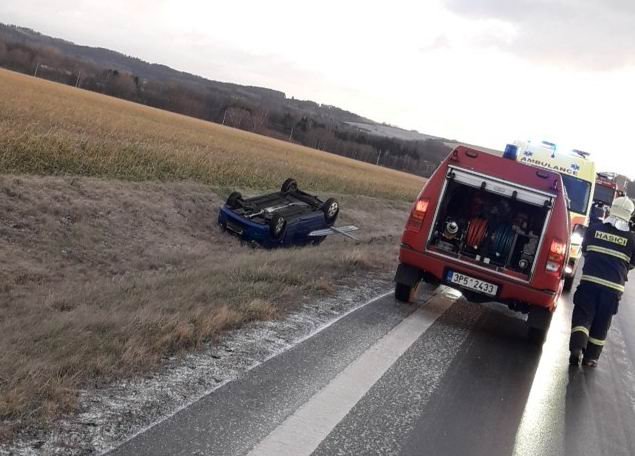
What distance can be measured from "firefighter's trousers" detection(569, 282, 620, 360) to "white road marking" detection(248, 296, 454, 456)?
1.66m

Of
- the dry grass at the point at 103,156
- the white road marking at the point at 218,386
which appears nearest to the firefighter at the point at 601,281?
the white road marking at the point at 218,386

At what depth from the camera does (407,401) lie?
4551 millimetres

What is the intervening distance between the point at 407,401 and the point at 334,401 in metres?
0.63

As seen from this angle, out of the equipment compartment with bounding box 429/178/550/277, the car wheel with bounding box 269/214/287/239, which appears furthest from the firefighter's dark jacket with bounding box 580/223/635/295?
the car wheel with bounding box 269/214/287/239

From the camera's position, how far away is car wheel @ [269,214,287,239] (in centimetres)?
1334

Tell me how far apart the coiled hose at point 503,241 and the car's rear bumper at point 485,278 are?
2.46 ft

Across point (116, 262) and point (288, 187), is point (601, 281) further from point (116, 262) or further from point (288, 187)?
point (288, 187)

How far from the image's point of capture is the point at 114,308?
5852 mm

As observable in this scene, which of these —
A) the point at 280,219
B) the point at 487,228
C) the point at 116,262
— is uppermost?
the point at 487,228

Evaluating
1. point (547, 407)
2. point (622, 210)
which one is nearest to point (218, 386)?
point (547, 407)

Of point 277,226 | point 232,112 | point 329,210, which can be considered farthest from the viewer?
point 232,112

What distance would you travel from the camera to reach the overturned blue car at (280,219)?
1355cm

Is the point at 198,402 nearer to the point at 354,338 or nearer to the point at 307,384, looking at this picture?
the point at 307,384

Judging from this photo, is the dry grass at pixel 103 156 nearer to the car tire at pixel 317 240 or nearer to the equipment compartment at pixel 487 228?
the car tire at pixel 317 240
